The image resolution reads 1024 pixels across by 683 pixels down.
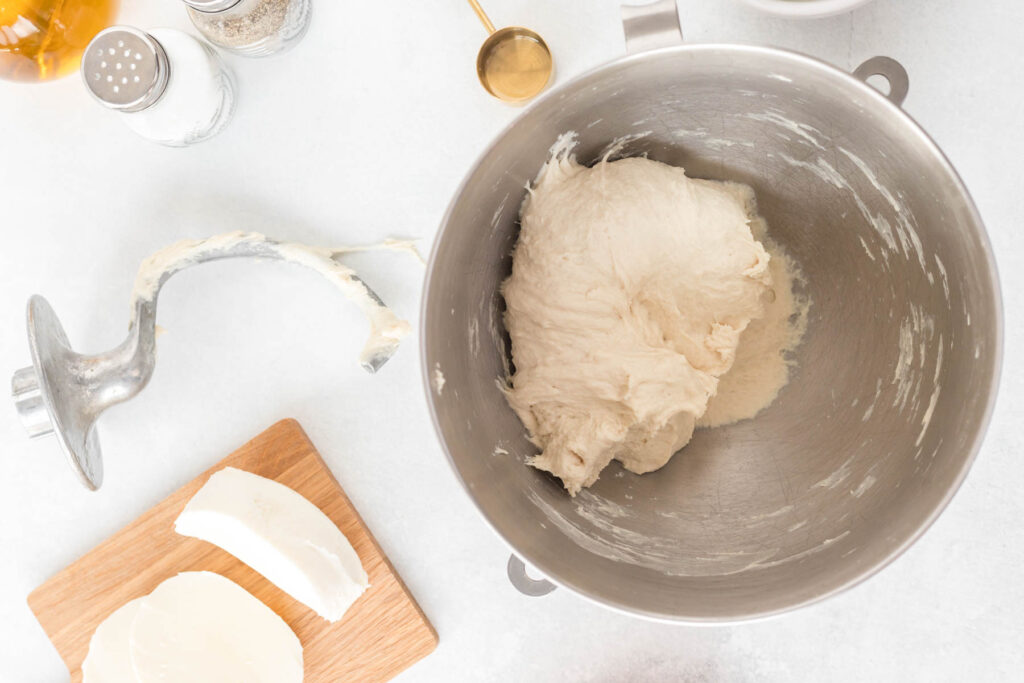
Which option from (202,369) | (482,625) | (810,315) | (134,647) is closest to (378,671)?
(482,625)

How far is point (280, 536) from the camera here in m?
0.92

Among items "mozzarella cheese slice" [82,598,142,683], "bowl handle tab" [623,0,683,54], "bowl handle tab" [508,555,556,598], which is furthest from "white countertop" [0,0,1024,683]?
"bowl handle tab" [623,0,683,54]

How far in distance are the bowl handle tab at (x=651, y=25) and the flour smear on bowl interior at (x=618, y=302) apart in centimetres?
13

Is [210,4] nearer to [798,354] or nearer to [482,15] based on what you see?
[482,15]

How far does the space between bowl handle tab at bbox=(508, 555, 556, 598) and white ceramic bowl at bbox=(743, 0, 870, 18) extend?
724 mm

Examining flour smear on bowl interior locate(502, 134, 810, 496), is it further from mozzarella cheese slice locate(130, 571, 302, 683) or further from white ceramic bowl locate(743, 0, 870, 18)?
mozzarella cheese slice locate(130, 571, 302, 683)

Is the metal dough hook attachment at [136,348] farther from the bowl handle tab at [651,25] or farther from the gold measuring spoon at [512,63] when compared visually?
the bowl handle tab at [651,25]

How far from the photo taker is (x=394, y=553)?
1006 mm

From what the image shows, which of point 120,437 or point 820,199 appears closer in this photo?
point 820,199

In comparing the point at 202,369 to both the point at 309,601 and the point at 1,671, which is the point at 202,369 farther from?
the point at 1,671

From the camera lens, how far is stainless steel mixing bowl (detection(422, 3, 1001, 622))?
2.36 feet

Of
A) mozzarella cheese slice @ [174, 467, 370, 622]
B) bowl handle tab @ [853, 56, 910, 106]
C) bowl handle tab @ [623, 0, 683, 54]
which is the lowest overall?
mozzarella cheese slice @ [174, 467, 370, 622]

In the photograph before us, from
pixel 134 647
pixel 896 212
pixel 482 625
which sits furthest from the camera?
pixel 482 625

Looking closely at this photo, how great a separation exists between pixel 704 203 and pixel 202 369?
68 centimetres
